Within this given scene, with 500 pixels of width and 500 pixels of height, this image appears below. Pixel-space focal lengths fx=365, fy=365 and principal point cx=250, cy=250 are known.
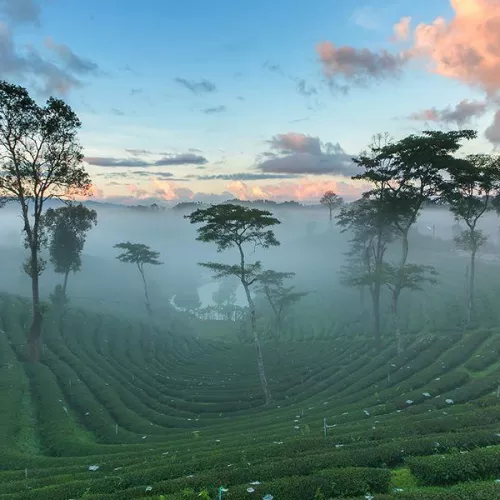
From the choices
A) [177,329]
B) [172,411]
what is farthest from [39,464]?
[177,329]

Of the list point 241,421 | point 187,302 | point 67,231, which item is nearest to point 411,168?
point 241,421

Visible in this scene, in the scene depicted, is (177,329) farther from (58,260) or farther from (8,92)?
(8,92)

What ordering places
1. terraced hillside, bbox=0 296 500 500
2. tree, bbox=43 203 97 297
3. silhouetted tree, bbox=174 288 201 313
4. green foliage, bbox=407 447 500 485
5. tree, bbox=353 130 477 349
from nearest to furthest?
green foliage, bbox=407 447 500 485 < terraced hillside, bbox=0 296 500 500 < tree, bbox=353 130 477 349 < tree, bbox=43 203 97 297 < silhouetted tree, bbox=174 288 201 313

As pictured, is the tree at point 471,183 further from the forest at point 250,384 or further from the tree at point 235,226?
the tree at point 235,226

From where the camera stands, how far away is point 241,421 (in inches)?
1231

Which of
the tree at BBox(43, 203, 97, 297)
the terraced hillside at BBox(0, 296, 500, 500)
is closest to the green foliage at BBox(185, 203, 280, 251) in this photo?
the terraced hillside at BBox(0, 296, 500, 500)

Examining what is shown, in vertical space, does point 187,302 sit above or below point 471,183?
below

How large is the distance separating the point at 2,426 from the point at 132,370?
23.0 meters

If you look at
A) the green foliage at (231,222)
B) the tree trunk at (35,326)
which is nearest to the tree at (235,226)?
the green foliage at (231,222)

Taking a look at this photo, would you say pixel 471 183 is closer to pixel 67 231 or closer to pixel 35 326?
pixel 35 326

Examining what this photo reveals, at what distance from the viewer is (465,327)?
50.8 m

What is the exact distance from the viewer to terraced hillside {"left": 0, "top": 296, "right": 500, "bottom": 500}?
43.8ft

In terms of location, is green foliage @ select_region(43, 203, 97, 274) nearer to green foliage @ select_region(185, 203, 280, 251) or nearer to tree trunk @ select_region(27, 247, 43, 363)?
tree trunk @ select_region(27, 247, 43, 363)

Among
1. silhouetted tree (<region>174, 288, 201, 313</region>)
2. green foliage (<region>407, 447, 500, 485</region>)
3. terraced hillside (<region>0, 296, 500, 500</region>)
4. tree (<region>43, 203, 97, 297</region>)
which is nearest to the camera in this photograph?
green foliage (<region>407, 447, 500, 485</region>)
